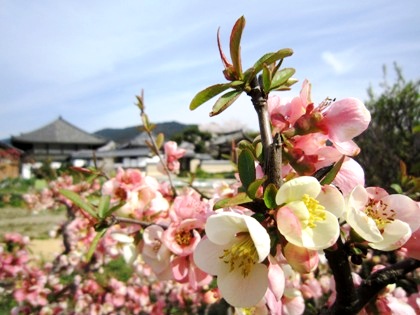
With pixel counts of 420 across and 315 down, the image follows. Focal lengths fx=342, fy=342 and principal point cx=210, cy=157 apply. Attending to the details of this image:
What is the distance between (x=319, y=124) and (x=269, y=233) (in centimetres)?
22

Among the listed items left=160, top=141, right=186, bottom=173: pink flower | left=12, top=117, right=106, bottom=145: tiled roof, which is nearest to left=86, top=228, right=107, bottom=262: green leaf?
left=160, top=141, right=186, bottom=173: pink flower

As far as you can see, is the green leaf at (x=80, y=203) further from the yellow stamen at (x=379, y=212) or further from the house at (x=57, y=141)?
the house at (x=57, y=141)

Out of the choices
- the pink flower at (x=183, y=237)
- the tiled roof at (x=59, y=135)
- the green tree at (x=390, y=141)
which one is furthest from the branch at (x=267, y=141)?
the tiled roof at (x=59, y=135)

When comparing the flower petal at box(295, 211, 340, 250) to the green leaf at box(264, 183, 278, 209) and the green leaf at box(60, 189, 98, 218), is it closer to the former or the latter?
the green leaf at box(264, 183, 278, 209)

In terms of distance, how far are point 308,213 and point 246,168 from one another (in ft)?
0.40

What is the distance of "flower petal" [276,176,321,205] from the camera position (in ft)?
1.63

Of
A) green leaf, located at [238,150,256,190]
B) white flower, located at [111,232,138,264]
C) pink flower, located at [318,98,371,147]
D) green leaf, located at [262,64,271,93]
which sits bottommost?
white flower, located at [111,232,138,264]

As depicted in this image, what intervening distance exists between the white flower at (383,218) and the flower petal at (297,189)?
99 millimetres

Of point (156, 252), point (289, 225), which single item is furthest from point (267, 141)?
point (156, 252)

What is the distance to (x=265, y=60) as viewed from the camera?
605mm

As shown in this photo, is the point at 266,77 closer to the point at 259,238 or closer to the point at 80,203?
the point at 259,238

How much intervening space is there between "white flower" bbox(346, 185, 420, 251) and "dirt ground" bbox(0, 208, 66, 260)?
6.74m

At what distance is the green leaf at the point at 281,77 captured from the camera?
0.63 m

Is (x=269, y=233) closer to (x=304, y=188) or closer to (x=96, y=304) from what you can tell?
(x=304, y=188)
